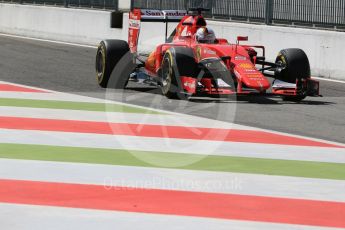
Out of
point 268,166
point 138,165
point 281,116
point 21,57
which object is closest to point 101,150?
point 138,165

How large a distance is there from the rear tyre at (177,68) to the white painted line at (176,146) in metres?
3.47

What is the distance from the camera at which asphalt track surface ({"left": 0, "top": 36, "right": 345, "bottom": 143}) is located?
13442 mm

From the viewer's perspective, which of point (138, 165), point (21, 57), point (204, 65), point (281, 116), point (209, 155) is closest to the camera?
point (138, 165)

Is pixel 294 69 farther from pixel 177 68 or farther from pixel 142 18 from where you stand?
pixel 142 18

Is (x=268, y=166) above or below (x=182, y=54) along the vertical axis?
below

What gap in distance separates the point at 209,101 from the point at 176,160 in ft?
16.5

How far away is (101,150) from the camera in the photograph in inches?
430

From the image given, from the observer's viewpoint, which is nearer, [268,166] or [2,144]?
[268,166]

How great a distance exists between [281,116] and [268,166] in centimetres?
393

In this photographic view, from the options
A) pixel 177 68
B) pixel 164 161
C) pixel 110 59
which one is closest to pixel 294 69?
pixel 177 68

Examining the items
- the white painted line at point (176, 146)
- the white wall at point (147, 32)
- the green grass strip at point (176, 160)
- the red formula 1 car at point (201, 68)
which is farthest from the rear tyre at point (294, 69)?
the green grass strip at point (176, 160)

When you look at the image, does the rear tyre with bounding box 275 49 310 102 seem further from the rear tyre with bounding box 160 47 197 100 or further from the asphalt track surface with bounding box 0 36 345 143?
the rear tyre with bounding box 160 47 197 100

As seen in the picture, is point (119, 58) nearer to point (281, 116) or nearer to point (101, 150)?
point (281, 116)

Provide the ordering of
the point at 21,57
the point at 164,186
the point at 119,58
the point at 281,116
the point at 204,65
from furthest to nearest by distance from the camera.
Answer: the point at 21,57 → the point at 119,58 → the point at 204,65 → the point at 281,116 → the point at 164,186
